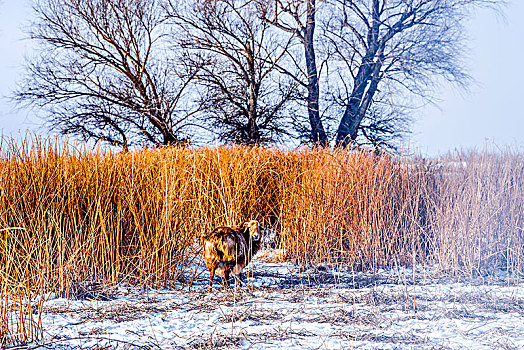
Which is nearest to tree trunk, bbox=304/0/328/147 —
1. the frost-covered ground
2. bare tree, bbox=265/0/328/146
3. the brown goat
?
bare tree, bbox=265/0/328/146

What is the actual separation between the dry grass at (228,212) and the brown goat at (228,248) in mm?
564

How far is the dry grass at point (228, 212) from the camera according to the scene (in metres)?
3.35

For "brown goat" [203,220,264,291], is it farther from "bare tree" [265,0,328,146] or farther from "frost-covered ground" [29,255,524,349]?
"bare tree" [265,0,328,146]

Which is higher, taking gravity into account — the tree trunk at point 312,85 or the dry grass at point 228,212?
the tree trunk at point 312,85

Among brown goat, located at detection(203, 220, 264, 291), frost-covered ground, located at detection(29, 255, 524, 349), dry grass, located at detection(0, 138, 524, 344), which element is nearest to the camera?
frost-covered ground, located at detection(29, 255, 524, 349)

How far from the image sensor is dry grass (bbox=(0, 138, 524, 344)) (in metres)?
3.35

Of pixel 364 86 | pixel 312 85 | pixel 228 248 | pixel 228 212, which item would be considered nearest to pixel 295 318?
pixel 228 248

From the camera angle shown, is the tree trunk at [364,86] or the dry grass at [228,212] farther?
the tree trunk at [364,86]

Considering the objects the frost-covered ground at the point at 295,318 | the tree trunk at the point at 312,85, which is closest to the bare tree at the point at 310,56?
the tree trunk at the point at 312,85

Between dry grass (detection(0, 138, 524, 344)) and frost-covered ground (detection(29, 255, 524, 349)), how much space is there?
325mm

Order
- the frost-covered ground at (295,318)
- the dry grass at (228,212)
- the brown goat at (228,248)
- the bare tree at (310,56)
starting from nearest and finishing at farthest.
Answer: the frost-covered ground at (295,318) < the brown goat at (228,248) < the dry grass at (228,212) < the bare tree at (310,56)

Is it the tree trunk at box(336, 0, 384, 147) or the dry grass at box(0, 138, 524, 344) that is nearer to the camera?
the dry grass at box(0, 138, 524, 344)

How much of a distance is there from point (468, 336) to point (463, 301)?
0.80 metres

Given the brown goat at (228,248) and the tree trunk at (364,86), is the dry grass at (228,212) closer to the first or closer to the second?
the brown goat at (228,248)
